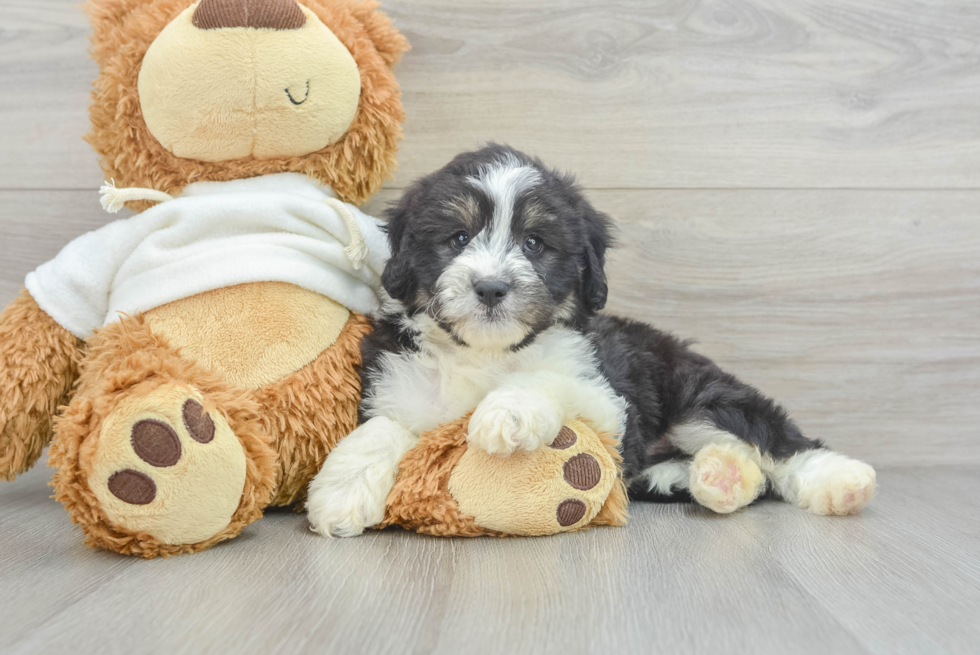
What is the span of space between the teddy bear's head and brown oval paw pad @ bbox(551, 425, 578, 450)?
932 mm

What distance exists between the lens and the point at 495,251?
69.2 inches

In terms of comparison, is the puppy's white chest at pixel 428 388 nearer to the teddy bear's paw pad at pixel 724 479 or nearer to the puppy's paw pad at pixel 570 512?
the puppy's paw pad at pixel 570 512

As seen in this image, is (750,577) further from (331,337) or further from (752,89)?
(752,89)

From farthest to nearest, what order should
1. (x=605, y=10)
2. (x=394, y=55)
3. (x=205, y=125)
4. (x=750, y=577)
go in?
1. (x=605, y=10)
2. (x=394, y=55)
3. (x=205, y=125)
4. (x=750, y=577)

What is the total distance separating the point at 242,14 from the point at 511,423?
1.18 m

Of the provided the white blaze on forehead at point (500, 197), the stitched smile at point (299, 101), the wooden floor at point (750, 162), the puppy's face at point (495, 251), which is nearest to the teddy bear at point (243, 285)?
the stitched smile at point (299, 101)

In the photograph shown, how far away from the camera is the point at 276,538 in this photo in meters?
1.72

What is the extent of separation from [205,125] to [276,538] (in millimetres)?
1019

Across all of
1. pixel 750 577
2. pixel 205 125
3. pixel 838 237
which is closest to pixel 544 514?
pixel 750 577

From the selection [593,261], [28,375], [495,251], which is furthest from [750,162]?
[28,375]

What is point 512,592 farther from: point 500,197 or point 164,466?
point 500,197

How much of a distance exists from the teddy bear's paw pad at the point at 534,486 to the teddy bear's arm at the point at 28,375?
1075 millimetres

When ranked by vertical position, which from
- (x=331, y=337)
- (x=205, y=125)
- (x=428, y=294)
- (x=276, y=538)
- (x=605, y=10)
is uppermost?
(x=605, y=10)

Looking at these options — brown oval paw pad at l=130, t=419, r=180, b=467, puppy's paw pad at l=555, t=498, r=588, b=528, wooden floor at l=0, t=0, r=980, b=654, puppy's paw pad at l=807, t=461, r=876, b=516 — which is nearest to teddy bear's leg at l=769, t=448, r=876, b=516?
puppy's paw pad at l=807, t=461, r=876, b=516
